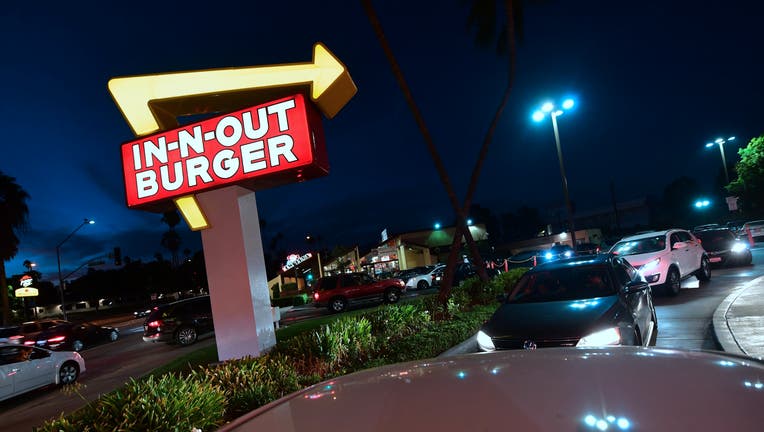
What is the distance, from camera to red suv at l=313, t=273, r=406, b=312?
69.2 ft

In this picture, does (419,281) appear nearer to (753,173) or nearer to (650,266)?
(650,266)

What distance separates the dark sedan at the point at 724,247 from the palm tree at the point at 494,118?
8.18 metres

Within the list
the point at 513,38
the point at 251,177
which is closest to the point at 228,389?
the point at 251,177

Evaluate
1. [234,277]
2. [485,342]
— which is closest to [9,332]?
[234,277]

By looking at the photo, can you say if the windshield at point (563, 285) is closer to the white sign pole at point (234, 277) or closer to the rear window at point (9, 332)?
the white sign pole at point (234, 277)

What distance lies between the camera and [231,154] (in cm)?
801

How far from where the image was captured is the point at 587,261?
7.35 meters

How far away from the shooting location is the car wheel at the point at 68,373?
39.1ft

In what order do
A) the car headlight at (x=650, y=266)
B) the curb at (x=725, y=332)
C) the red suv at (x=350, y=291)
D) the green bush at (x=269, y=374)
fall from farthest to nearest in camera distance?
the red suv at (x=350, y=291) < the car headlight at (x=650, y=266) < the curb at (x=725, y=332) < the green bush at (x=269, y=374)

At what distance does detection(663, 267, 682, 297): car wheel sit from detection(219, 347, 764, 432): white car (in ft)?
36.1

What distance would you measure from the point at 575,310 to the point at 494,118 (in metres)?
10.3

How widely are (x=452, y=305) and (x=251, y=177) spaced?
18.6 ft

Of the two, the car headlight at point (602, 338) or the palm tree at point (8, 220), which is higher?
the palm tree at point (8, 220)

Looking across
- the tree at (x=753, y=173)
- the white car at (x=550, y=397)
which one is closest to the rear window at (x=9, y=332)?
the white car at (x=550, y=397)
